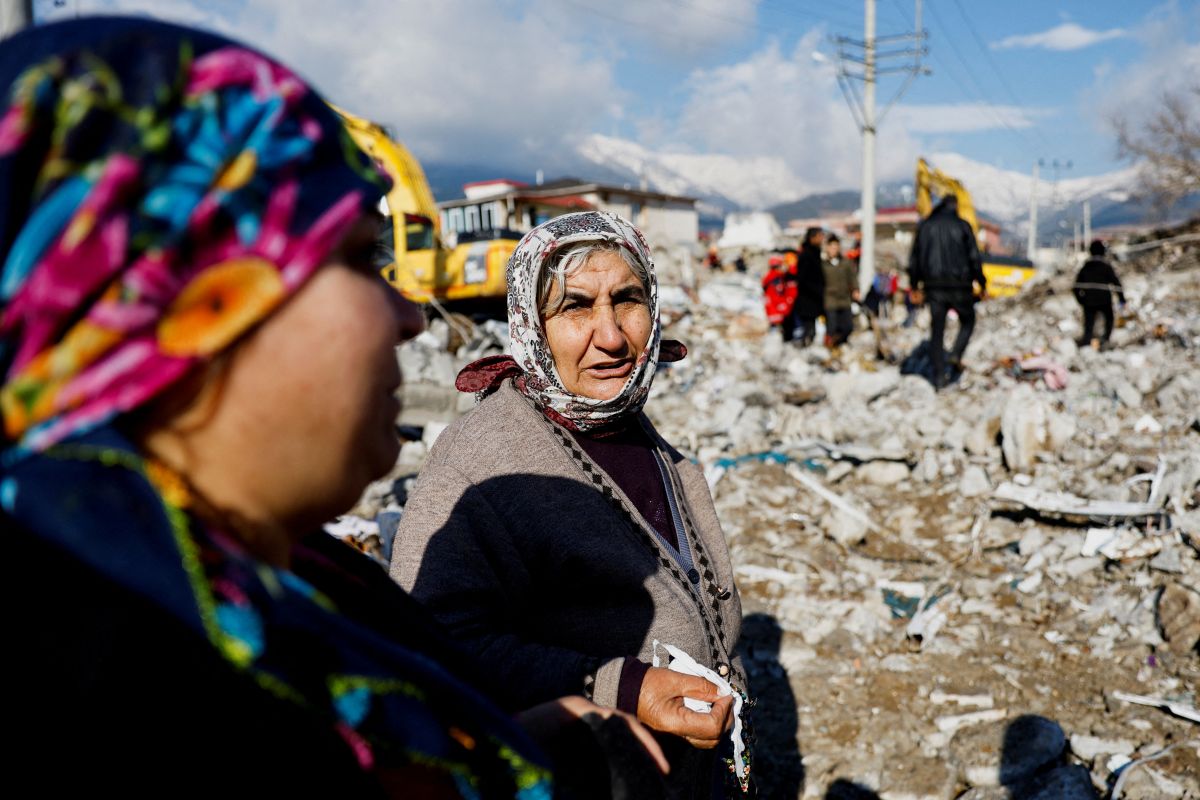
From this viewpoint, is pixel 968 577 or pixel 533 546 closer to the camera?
pixel 533 546

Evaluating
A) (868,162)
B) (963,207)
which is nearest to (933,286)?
(963,207)

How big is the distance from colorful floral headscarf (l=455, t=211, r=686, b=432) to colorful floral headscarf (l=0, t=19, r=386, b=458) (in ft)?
4.39

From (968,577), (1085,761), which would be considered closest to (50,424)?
(1085,761)

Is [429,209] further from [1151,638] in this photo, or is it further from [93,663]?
[93,663]

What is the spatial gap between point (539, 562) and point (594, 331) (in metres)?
0.64

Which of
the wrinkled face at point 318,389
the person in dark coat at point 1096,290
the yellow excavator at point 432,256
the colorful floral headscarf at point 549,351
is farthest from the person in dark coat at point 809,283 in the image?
the wrinkled face at point 318,389

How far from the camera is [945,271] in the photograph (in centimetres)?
857

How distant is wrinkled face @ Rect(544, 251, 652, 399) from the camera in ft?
6.72

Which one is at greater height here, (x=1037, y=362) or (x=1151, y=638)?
(x=1037, y=362)

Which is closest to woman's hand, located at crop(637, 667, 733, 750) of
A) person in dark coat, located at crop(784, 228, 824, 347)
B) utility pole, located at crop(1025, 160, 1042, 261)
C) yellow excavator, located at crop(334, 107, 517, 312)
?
person in dark coat, located at crop(784, 228, 824, 347)

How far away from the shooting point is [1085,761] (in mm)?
3123

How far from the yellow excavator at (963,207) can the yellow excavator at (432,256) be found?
25.3 ft

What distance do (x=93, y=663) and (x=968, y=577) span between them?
5.02 m

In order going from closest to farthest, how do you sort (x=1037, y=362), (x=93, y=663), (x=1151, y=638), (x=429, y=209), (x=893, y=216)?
(x=93, y=663) → (x=1151, y=638) → (x=1037, y=362) → (x=429, y=209) → (x=893, y=216)
